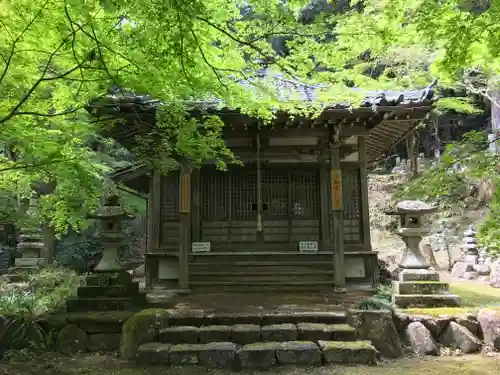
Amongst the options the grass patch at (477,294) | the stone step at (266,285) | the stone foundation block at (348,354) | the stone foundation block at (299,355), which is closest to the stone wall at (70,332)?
the stone foundation block at (299,355)

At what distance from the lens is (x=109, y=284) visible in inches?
276

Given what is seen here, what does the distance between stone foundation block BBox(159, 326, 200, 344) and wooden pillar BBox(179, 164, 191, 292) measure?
262cm

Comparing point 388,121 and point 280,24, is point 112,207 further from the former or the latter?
point 388,121

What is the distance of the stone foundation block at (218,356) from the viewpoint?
17.4 ft

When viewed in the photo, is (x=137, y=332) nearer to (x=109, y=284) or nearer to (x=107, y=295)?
(x=107, y=295)

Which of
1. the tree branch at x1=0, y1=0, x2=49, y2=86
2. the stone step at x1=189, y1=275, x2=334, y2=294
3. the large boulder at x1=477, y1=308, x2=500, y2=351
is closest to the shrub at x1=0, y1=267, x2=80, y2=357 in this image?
the stone step at x1=189, y1=275, x2=334, y2=294

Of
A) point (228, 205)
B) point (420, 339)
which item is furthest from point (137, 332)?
point (420, 339)

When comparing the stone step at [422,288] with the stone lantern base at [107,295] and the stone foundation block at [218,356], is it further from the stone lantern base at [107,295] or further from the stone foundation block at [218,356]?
the stone lantern base at [107,295]

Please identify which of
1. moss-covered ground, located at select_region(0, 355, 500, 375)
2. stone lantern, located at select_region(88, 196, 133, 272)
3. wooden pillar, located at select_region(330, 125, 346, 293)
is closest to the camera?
moss-covered ground, located at select_region(0, 355, 500, 375)

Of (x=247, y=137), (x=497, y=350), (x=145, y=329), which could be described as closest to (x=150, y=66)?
(x=145, y=329)

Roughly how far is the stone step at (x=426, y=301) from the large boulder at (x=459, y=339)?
0.76 m

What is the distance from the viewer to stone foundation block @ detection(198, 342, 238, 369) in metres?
5.31

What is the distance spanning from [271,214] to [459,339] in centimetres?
459

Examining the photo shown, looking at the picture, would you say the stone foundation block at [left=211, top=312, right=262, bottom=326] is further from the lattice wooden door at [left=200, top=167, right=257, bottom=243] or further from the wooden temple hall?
the lattice wooden door at [left=200, top=167, right=257, bottom=243]
